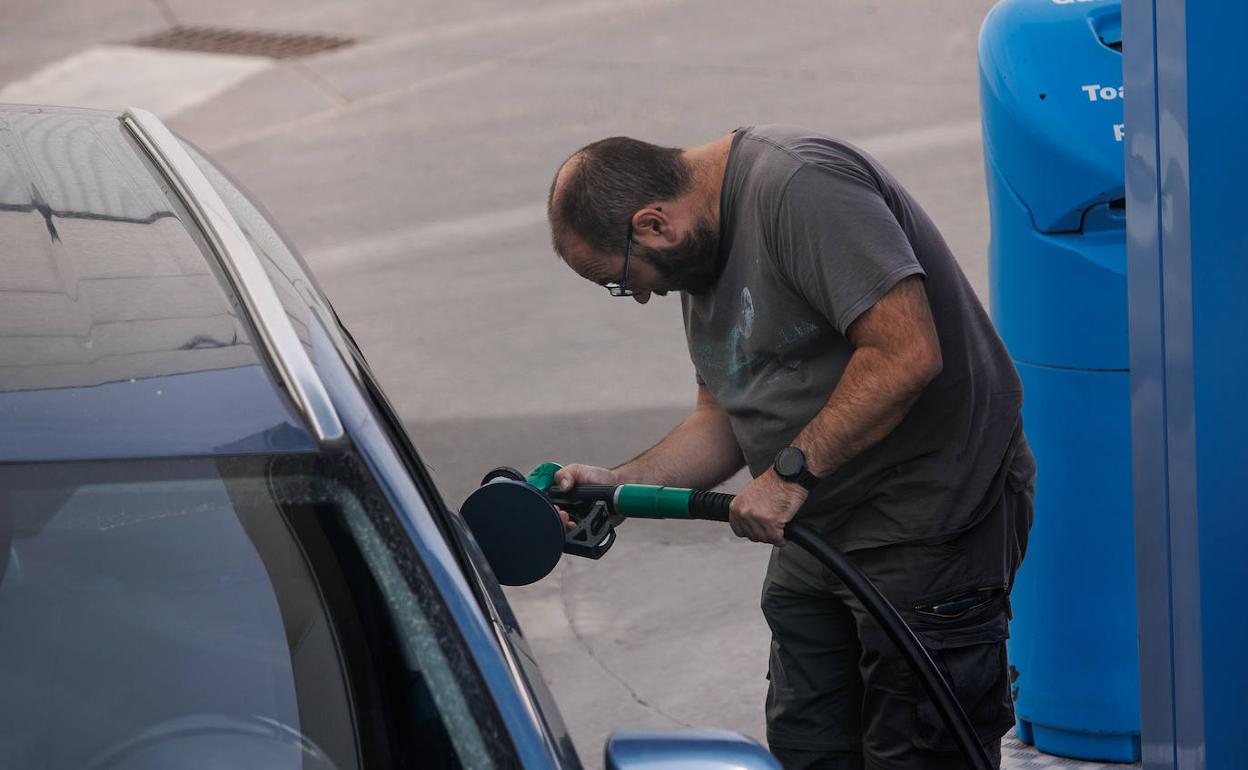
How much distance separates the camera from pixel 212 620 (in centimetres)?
193

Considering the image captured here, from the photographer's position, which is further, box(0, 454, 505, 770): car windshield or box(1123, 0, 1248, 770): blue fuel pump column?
box(1123, 0, 1248, 770): blue fuel pump column

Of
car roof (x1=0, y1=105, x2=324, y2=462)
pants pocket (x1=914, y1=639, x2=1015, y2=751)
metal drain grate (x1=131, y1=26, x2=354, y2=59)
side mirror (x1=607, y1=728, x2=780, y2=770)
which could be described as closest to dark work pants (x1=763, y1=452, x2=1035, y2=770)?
pants pocket (x1=914, y1=639, x2=1015, y2=751)

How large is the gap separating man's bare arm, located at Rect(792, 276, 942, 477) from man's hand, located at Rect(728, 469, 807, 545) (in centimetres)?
8

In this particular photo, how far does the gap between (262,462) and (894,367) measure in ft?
3.85

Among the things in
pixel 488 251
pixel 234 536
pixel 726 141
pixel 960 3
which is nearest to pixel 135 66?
pixel 488 251

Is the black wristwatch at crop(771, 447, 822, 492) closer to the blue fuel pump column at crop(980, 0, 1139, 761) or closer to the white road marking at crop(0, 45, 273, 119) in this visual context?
the blue fuel pump column at crop(980, 0, 1139, 761)

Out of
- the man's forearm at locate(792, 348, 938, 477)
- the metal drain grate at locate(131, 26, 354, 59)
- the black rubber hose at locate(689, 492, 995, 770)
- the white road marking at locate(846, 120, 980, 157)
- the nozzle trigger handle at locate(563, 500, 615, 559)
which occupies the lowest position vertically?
the white road marking at locate(846, 120, 980, 157)

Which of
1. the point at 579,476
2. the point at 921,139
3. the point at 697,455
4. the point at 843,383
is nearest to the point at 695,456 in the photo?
the point at 697,455

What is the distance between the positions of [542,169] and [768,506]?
663 centimetres

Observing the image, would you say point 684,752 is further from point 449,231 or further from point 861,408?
point 449,231

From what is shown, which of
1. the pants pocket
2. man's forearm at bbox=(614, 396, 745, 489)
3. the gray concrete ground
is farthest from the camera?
the gray concrete ground

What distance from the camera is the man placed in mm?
2645

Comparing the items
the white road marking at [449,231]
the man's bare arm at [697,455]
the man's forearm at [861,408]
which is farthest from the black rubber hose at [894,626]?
the white road marking at [449,231]

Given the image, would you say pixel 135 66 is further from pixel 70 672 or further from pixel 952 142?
pixel 70 672
